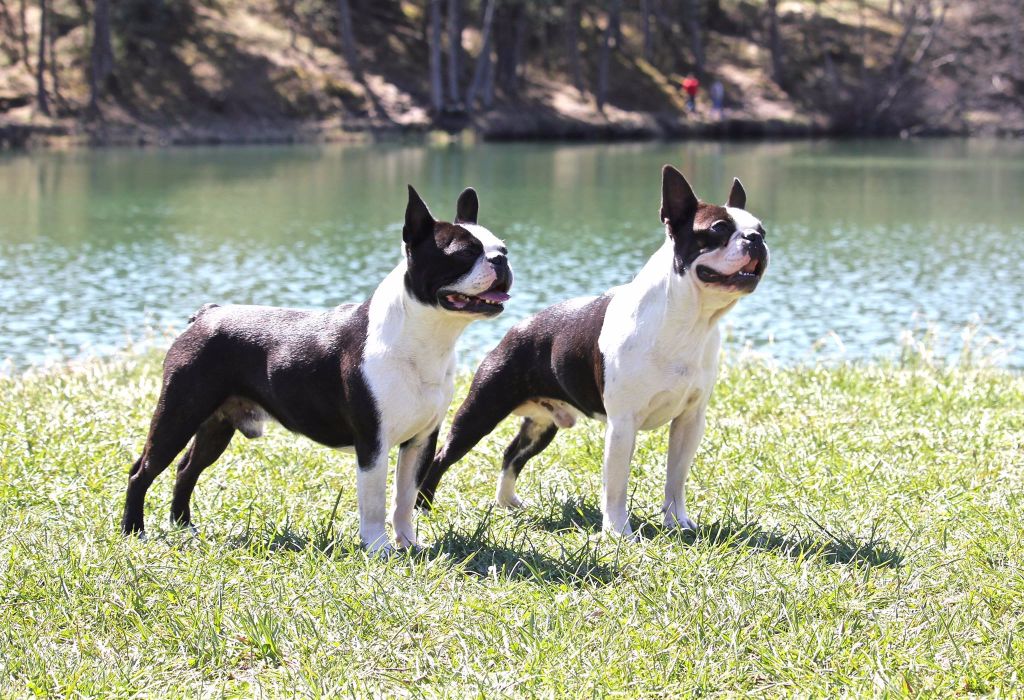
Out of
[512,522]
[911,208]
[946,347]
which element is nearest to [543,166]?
[911,208]

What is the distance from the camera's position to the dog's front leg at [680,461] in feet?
19.7

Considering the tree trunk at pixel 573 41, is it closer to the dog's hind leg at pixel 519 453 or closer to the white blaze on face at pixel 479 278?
the dog's hind leg at pixel 519 453

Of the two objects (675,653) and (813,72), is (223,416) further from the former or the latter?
(813,72)

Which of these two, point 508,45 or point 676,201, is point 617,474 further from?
point 508,45

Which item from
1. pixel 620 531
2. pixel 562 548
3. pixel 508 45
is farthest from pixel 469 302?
pixel 508 45

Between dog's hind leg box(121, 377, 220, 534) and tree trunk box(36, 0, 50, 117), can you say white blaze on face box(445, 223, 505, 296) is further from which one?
tree trunk box(36, 0, 50, 117)

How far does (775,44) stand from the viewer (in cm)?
7062

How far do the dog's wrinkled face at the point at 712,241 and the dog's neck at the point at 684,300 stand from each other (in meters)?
0.04

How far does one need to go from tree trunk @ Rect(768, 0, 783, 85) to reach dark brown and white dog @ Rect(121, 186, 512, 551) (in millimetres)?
68418

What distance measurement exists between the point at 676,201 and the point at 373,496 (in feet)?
6.11

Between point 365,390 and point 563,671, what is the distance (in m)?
1.69

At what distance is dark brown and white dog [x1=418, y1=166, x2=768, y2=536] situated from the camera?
5516 millimetres

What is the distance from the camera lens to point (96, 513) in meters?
6.12

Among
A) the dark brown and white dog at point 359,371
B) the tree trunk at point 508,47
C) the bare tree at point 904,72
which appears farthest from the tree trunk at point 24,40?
the dark brown and white dog at point 359,371
